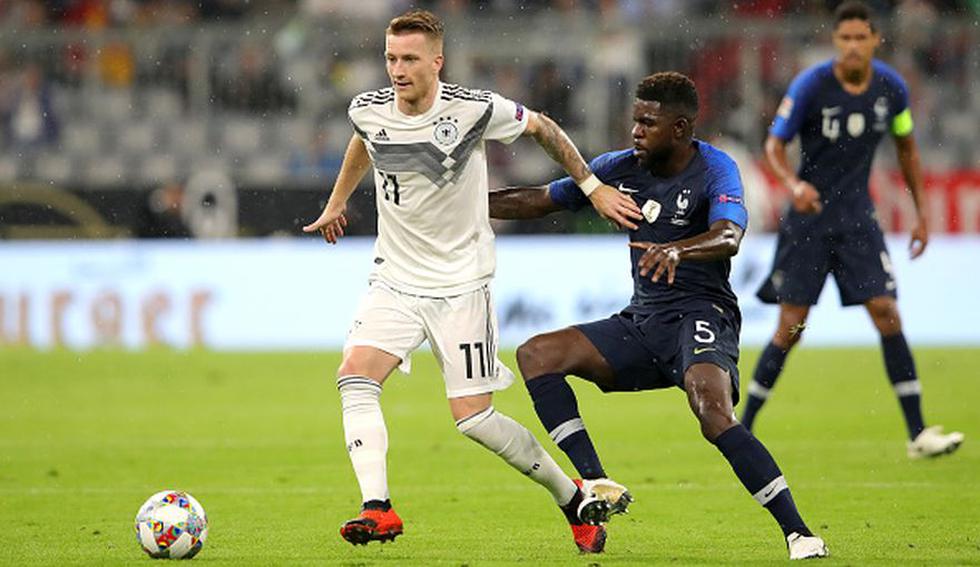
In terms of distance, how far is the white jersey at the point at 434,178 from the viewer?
716 centimetres

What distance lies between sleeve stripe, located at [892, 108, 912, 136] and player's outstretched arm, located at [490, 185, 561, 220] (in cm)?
365

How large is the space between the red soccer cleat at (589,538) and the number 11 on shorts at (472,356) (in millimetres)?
735

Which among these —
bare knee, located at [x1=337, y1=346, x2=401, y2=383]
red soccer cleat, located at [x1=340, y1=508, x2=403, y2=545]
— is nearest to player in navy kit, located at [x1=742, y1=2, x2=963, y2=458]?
bare knee, located at [x1=337, y1=346, x2=401, y2=383]

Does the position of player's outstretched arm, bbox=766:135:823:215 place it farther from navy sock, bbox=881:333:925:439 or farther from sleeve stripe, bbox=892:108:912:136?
navy sock, bbox=881:333:925:439

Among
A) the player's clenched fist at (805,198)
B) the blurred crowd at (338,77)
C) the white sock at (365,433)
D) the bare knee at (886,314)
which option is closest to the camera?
the white sock at (365,433)

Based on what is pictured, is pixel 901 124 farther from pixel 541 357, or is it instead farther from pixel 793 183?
pixel 541 357

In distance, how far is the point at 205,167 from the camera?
72.0 ft

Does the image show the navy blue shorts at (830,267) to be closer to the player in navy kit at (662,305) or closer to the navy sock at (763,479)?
the player in navy kit at (662,305)

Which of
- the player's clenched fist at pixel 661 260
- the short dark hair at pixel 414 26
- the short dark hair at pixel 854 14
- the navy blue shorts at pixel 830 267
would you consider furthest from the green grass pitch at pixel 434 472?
the short dark hair at pixel 854 14

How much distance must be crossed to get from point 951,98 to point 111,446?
13838 mm

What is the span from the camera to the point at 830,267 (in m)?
10.6

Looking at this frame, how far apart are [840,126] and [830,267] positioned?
0.84m

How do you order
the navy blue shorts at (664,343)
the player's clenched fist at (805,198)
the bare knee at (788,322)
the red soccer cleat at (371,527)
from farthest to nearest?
the bare knee at (788,322) → the player's clenched fist at (805,198) → the navy blue shorts at (664,343) → the red soccer cleat at (371,527)

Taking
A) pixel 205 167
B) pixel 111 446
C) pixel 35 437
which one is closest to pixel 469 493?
pixel 111 446
